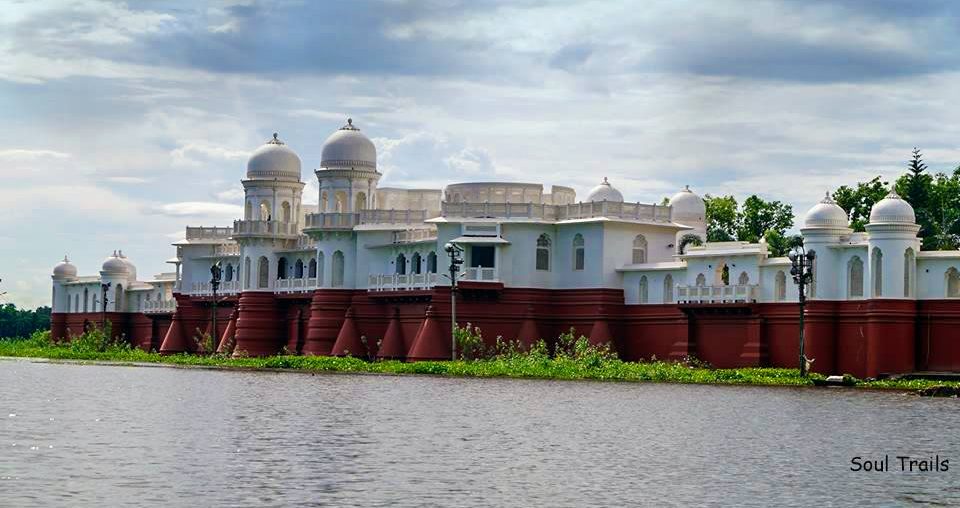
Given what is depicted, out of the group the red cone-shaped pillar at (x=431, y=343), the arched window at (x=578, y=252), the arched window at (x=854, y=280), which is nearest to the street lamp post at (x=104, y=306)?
the red cone-shaped pillar at (x=431, y=343)

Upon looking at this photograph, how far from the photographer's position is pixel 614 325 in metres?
69.2

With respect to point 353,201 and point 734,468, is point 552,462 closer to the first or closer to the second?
point 734,468

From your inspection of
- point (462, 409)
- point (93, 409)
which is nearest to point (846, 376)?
point (462, 409)

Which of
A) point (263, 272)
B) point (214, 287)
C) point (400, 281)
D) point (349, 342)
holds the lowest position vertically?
point (349, 342)

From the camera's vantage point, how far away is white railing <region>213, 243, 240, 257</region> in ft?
287

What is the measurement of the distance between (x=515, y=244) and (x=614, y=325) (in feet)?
18.3

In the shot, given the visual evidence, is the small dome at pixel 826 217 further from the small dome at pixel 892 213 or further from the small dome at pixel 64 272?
the small dome at pixel 64 272

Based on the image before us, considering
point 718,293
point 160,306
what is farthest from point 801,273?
point 160,306

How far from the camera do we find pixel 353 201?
77625mm

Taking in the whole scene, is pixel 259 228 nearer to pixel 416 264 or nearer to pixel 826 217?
pixel 416 264

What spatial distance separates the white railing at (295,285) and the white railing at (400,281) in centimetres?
427

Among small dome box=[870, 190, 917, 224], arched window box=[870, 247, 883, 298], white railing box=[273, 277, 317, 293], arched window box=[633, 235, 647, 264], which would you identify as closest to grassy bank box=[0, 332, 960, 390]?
arched window box=[870, 247, 883, 298]

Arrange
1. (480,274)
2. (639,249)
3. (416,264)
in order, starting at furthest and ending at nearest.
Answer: (416,264), (639,249), (480,274)

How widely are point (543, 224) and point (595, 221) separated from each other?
115 inches
